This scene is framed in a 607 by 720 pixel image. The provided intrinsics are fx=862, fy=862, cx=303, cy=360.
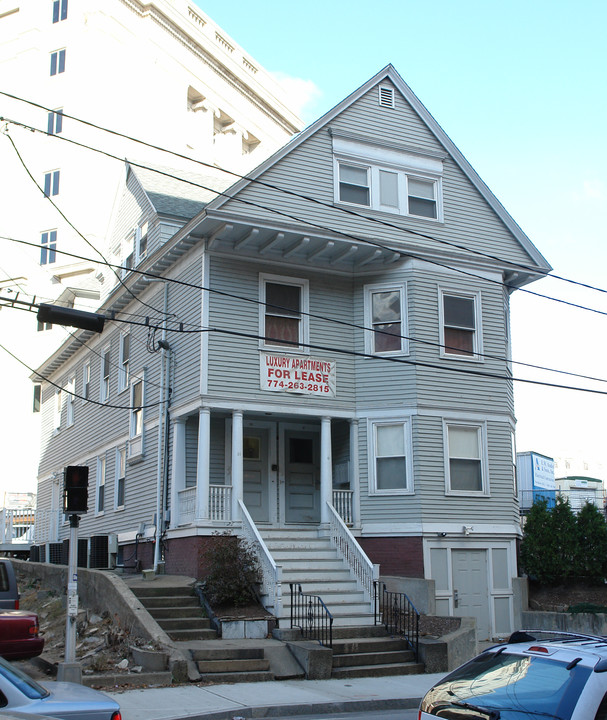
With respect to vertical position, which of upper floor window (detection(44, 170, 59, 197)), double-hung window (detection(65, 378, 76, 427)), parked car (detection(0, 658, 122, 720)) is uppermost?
upper floor window (detection(44, 170, 59, 197))

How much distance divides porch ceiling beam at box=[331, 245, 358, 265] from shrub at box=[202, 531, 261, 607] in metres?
7.00

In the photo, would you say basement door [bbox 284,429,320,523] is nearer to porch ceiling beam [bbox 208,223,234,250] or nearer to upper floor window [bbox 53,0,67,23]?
porch ceiling beam [bbox 208,223,234,250]

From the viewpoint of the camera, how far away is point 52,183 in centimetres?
4572

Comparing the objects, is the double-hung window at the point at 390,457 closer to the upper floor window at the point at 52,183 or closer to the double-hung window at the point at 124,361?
the double-hung window at the point at 124,361

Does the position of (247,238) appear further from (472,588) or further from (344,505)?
(472,588)

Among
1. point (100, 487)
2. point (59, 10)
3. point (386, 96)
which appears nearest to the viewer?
point (386, 96)

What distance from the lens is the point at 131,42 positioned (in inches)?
1919

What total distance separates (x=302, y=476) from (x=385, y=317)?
14.1 feet

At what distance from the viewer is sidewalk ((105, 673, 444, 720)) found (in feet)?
34.8

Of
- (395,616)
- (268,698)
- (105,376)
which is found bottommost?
(268,698)

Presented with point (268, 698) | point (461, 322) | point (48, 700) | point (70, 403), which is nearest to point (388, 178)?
point (461, 322)

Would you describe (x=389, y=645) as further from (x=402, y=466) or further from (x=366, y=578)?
(x=402, y=466)

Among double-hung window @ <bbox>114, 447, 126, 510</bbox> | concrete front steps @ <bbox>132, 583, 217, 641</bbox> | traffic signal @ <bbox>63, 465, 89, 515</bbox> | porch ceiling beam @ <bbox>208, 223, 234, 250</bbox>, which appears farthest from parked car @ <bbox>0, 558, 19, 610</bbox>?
porch ceiling beam @ <bbox>208, 223, 234, 250</bbox>

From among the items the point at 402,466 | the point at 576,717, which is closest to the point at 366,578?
the point at 402,466
